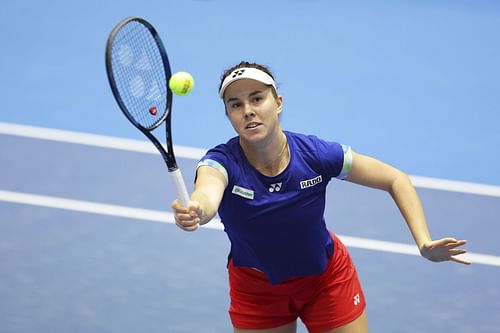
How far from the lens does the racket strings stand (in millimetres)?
4773

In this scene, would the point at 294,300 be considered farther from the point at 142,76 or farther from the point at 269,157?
the point at 142,76

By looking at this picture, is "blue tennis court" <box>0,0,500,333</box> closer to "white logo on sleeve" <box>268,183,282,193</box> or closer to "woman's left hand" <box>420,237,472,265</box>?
"woman's left hand" <box>420,237,472,265</box>

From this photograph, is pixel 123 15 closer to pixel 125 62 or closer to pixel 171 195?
pixel 171 195

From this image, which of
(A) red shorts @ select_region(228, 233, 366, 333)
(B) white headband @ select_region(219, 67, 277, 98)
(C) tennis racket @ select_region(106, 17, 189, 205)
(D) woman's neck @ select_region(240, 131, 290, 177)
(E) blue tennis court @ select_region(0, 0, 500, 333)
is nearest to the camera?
(C) tennis racket @ select_region(106, 17, 189, 205)

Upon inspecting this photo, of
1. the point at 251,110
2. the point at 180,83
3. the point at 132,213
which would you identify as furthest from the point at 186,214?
the point at 132,213

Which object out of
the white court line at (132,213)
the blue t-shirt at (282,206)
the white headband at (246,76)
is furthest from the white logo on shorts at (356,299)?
the white court line at (132,213)

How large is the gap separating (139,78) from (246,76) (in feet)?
1.66

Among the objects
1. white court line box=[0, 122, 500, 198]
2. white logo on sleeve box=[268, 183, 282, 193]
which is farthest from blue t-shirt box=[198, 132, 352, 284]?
white court line box=[0, 122, 500, 198]

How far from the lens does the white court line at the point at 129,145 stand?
8438 millimetres

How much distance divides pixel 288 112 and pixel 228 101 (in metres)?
4.81

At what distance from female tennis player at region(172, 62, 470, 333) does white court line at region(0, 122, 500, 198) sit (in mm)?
3241

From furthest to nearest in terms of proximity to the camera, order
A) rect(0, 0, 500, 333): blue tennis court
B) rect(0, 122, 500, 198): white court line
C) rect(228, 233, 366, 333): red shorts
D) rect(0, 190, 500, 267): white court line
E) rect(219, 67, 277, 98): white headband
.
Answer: rect(0, 122, 500, 198): white court line → rect(0, 190, 500, 267): white court line → rect(0, 0, 500, 333): blue tennis court → rect(228, 233, 366, 333): red shorts → rect(219, 67, 277, 98): white headband

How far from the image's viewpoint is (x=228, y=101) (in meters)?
4.93

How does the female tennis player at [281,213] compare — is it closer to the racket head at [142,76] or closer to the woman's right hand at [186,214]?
the racket head at [142,76]
